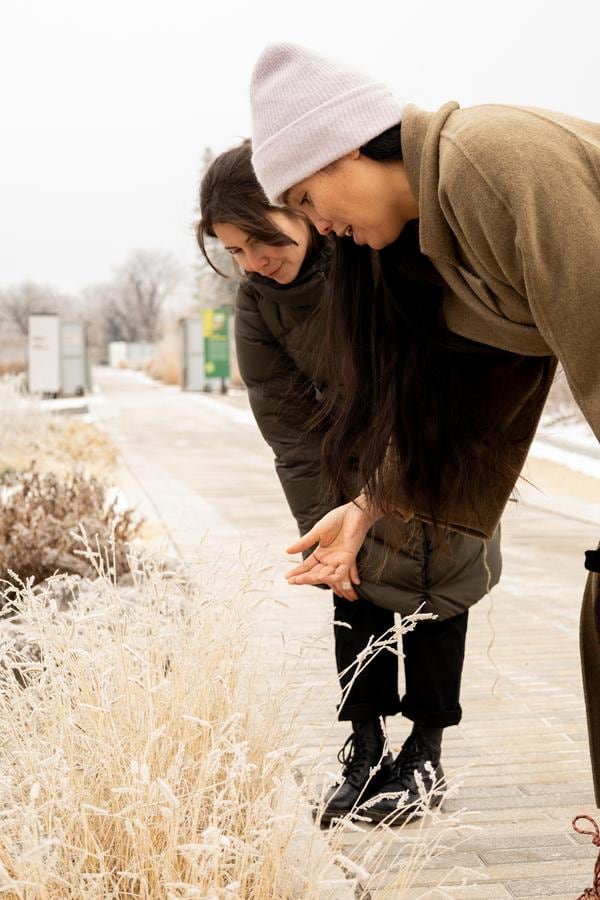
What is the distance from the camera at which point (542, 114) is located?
1.82 metres

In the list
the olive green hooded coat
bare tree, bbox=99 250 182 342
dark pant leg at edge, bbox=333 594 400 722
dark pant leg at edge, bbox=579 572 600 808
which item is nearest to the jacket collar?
the olive green hooded coat

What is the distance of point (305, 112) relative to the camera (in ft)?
7.12

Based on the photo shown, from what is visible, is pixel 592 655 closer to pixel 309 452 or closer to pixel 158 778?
pixel 158 778

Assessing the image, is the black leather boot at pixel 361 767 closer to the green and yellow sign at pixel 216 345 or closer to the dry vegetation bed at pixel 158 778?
the dry vegetation bed at pixel 158 778

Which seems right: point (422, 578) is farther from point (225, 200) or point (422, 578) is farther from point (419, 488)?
point (225, 200)

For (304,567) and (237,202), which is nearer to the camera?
(304,567)

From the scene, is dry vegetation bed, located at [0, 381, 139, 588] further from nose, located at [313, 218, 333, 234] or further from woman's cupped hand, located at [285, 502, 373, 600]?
nose, located at [313, 218, 333, 234]

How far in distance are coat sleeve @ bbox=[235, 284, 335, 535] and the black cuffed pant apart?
313 mm

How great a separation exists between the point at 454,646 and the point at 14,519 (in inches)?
117

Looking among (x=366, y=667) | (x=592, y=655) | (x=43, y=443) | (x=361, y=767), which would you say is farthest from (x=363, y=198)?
(x=43, y=443)

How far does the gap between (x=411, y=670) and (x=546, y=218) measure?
6.06ft

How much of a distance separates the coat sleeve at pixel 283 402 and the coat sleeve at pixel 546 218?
148cm

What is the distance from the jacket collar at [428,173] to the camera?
187 cm

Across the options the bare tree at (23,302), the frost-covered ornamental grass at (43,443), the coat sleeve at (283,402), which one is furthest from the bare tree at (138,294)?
the coat sleeve at (283,402)
